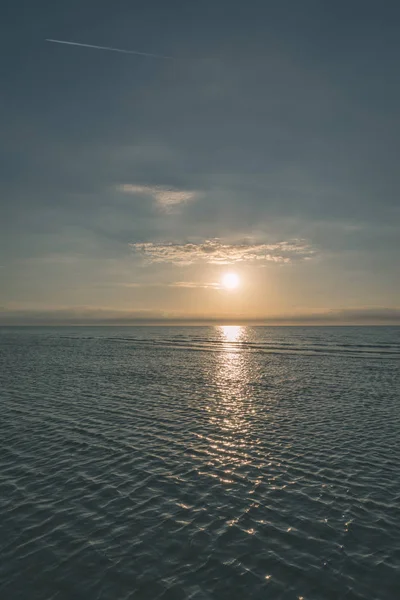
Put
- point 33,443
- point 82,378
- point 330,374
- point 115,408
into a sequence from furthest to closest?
1. point 330,374
2. point 82,378
3. point 115,408
4. point 33,443

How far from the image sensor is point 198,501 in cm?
1722

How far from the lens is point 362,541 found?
1418 centimetres

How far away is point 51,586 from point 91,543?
90.2 inches

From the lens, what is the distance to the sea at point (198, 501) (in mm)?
12016

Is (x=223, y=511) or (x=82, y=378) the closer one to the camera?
(x=223, y=511)

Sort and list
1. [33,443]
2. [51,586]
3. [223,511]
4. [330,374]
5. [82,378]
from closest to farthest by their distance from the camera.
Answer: [51,586], [223,511], [33,443], [82,378], [330,374]

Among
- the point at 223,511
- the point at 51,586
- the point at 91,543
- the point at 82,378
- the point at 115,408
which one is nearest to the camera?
the point at 51,586

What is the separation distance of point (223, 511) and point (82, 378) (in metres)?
42.9

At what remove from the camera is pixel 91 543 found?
45.2 ft

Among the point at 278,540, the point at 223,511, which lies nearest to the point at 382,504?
the point at 278,540

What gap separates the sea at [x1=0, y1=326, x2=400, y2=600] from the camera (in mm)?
12016

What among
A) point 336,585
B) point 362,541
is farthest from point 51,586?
point 362,541

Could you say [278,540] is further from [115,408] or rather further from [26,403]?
[26,403]

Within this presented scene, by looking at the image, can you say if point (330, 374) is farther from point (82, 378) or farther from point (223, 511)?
point (223, 511)
